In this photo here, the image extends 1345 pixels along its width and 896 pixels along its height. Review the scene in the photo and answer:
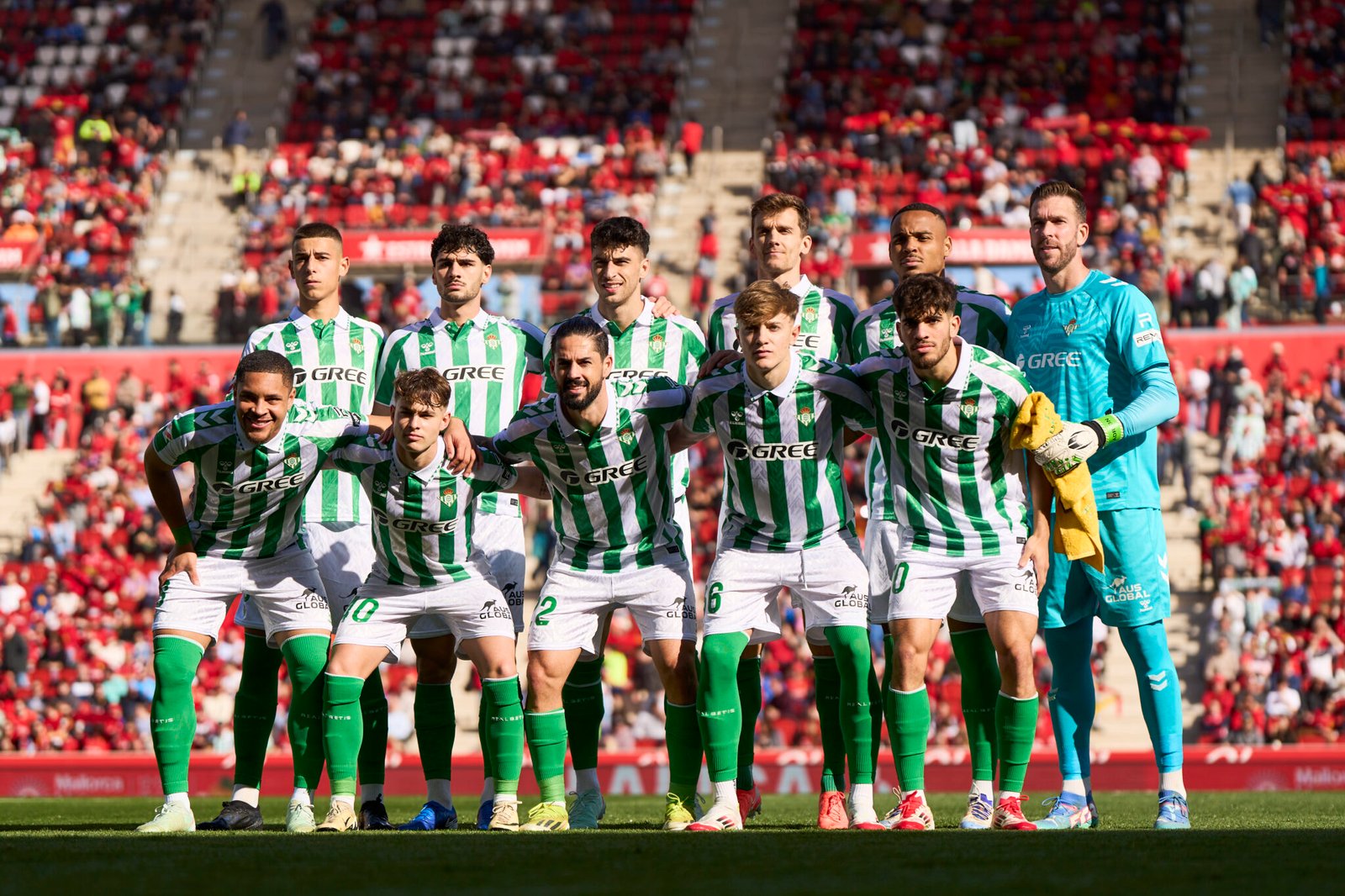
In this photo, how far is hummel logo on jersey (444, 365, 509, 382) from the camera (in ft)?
25.7

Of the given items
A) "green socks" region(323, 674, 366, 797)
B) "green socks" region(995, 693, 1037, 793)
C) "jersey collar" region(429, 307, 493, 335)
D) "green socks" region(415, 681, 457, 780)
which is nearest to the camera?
"green socks" region(995, 693, 1037, 793)

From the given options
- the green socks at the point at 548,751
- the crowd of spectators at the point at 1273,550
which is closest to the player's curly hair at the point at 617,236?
the green socks at the point at 548,751

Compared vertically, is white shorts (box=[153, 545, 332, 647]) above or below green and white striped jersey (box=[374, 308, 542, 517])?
below

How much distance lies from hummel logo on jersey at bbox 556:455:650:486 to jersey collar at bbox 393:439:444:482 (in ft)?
1.77

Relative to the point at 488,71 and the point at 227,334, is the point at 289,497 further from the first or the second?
the point at 488,71

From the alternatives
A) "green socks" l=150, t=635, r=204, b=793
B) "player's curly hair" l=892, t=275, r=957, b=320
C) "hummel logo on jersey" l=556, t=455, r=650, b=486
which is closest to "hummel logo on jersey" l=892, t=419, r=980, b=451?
"player's curly hair" l=892, t=275, r=957, b=320

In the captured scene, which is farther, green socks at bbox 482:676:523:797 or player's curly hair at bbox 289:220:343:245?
player's curly hair at bbox 289:220:343:245

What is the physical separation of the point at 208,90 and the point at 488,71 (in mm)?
4635

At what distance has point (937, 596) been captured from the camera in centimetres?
676

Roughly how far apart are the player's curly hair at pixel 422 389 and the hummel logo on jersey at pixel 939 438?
1.87 metres

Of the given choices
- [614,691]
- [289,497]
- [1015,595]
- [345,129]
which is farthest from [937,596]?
[345,129]

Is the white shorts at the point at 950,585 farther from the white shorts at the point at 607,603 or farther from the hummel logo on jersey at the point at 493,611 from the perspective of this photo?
Result: the hummel logo on jersey at the point at 493,611

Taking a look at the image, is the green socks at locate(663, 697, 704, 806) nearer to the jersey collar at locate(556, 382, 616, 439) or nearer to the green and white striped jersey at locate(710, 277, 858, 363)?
the jersey collar at locate(556, 382, 616, 439)

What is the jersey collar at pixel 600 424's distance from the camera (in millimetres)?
7043
